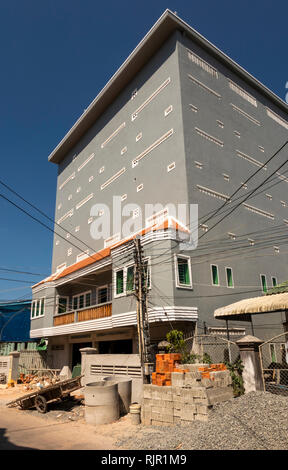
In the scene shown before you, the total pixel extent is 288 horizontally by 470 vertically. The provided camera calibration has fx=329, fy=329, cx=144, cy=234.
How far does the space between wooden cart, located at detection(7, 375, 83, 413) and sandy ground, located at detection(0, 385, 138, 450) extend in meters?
0.27

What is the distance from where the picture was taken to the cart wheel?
1368 cm

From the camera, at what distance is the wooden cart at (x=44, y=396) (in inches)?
549

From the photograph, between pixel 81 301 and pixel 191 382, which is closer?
pixel 191 382

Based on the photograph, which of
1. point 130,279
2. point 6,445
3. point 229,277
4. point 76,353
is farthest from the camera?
point 76,353

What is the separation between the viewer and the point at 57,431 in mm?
10945

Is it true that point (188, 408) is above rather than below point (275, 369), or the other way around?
below

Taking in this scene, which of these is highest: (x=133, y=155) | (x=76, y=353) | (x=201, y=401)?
(x=133, y=155)

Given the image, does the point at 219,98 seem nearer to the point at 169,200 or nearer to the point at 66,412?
the point at 169,200

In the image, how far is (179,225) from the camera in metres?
16.9

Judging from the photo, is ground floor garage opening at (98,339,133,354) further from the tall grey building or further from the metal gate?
the metal gate

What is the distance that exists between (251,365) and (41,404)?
889 cm

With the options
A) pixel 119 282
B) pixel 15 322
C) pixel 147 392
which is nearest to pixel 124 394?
pixel 147 392

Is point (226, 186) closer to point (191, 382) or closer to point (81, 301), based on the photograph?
point (81, 301)

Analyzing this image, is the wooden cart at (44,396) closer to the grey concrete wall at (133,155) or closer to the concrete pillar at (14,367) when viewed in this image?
the concrete pillar at (14,367)
